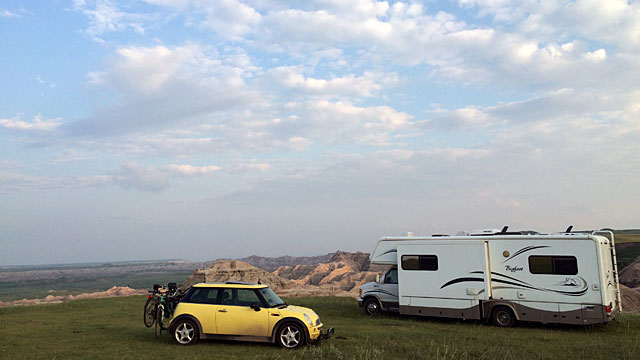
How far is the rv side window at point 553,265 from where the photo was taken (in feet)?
57.2

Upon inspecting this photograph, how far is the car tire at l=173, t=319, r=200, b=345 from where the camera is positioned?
13502 millimetres

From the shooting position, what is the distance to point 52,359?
39.6ft

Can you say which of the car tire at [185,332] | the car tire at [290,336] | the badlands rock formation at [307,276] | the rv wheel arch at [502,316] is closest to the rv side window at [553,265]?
the rv wheel arch at [502,316]

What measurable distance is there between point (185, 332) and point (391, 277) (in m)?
10.9

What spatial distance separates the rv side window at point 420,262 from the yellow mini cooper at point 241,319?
24.4ft

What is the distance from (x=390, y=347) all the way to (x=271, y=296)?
380 cm

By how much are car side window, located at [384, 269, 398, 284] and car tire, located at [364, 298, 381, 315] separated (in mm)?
1095

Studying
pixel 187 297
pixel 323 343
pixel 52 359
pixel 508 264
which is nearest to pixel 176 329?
pixel 187 297

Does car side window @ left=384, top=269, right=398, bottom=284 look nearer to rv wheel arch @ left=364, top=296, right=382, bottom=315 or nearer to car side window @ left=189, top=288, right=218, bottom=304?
rv wheel arch @ left=364, top=296, right=382, bottom=315

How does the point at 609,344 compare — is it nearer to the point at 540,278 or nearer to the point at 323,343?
the point at 540,278

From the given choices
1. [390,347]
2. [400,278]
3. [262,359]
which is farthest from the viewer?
[400,278]

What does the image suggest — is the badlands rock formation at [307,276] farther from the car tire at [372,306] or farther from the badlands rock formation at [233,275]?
the car tire at [372,306]

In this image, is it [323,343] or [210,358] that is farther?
[323,343]

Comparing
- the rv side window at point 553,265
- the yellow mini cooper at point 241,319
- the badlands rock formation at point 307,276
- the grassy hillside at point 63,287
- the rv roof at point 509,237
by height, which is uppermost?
the rv roof at point 509,237
